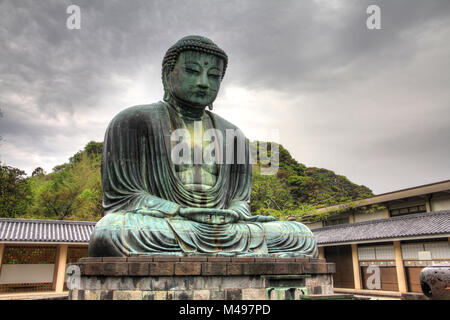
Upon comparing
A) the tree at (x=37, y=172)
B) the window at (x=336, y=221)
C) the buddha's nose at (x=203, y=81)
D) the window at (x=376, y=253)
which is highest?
the tree at (x=37, y=172)

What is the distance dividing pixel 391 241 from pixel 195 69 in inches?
552

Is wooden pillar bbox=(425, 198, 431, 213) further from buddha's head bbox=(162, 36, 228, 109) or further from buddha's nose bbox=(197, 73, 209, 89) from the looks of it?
buddha's nose bbox=(197, 73, 209, 89)

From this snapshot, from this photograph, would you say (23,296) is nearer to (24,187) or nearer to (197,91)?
(24,187)

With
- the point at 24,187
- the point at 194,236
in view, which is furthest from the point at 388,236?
the point at 24,187

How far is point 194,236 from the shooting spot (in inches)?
183

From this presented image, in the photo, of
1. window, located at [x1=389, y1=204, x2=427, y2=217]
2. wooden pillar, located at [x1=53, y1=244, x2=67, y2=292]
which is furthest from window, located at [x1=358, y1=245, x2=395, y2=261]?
wooden pillar, located at [x1=53, y1=244, x2=67, y2=292]

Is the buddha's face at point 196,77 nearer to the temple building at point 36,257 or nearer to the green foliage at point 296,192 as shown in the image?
the green foliage at point 296,192

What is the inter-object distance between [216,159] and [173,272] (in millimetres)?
2411

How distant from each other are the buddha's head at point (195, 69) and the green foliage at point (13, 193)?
65.4 ft

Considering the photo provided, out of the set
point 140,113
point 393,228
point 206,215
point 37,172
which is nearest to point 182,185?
point 206,215

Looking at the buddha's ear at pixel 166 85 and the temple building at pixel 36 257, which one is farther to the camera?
the temple building at pixel 36 257

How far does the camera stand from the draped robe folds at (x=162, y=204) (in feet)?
14.6

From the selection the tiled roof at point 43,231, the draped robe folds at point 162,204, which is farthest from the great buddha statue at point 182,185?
the tiled roof at point 43,231

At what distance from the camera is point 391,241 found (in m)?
16.4
